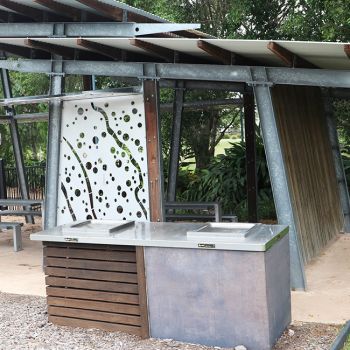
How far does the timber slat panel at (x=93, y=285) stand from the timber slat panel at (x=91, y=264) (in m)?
0.12

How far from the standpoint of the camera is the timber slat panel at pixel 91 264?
15.4ft

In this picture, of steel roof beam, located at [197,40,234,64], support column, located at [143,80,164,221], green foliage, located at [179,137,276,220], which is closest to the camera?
steel roof beam, located at [197,40,234,64]

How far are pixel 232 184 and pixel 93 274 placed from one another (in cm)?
768

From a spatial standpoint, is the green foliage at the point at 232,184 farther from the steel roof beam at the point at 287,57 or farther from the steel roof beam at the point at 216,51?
the steel roof beam at the point at 216,51

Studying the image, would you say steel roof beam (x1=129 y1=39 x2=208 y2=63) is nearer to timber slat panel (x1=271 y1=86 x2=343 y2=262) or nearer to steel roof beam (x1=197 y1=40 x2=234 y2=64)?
steel roof beam (x1=197 y1=40 x2=234 y2=64)

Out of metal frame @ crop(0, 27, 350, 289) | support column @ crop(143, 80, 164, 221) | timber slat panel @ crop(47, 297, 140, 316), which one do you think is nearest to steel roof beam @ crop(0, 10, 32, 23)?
metal frame @ crop(0, 27, 350, 289)

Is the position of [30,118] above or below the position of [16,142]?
above

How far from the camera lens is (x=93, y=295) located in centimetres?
483

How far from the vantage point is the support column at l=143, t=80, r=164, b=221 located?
21.9 feet

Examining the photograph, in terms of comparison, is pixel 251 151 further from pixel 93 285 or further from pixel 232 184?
pixel 93 285

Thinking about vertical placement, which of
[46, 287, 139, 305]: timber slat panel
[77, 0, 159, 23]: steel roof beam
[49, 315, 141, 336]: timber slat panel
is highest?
[77, 0, 159, 23]: steel roof beam

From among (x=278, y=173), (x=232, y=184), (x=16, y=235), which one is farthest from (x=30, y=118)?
(x=278, y=173)

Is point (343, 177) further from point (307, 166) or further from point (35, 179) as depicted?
point (35, 179)

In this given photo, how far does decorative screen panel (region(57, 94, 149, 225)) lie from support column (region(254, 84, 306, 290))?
57.4 inches
